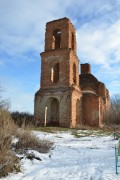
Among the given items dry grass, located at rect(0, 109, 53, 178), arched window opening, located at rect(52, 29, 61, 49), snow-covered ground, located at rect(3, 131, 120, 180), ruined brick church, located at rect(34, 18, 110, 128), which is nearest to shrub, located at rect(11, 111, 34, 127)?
dry grass, located at rect(0, 109, 53, 178)

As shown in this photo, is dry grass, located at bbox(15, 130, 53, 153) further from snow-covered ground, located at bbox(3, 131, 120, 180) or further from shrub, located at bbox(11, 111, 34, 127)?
shrub, located at bbox(11, 111, 34, 127)

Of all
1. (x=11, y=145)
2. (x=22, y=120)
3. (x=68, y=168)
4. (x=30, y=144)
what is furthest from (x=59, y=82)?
(x=68, y=168)

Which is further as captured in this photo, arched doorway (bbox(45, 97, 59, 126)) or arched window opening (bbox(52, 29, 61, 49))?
arched window opening (bbox(52, 29, 61, 49))

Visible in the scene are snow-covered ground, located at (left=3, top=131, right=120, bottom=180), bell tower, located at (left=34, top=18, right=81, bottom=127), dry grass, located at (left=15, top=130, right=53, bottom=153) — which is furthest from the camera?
bell tower, located at (left=34, top=18, right=81, bottom=127)

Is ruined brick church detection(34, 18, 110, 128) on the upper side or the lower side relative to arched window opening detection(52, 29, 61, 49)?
lower

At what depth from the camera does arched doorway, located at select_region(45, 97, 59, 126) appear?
883 inches

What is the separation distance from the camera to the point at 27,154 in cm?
702

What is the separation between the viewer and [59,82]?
2239 cm

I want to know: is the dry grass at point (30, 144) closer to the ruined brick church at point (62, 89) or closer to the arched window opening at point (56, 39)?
the ruined brick church at point (62, 89)

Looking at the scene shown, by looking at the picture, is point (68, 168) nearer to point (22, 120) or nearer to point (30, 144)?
point (30, 144)

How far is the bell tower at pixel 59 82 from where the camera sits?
21.6 m

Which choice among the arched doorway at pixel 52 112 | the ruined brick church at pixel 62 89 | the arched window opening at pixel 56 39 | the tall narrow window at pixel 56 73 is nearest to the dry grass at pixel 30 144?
the ruined brick church at pixel 62 89

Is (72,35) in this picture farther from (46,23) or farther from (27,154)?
(27,154)

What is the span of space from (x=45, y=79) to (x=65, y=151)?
1490cm
